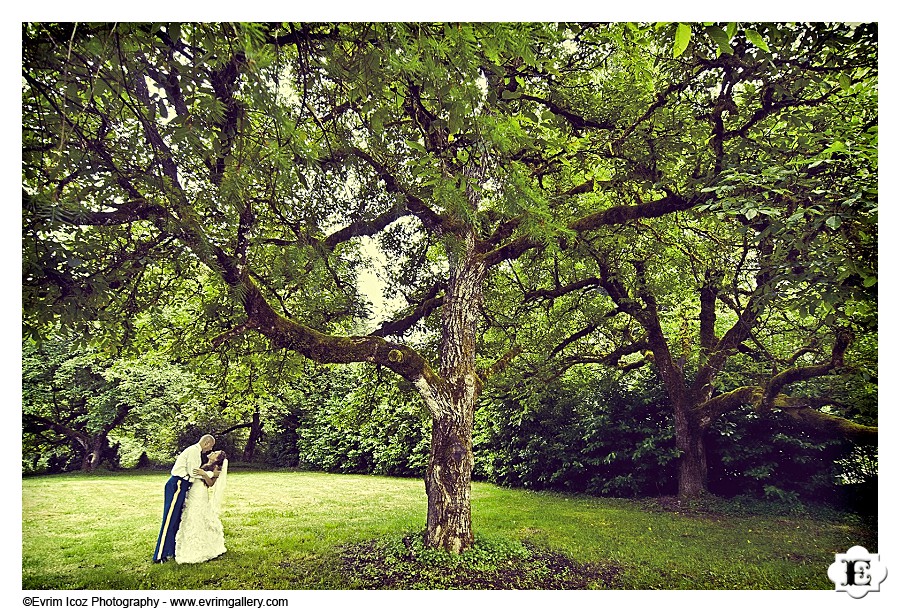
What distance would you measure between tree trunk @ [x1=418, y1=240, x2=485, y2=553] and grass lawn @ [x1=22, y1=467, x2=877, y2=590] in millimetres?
172

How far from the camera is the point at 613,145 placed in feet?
12.8

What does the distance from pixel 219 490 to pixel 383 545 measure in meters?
1.18

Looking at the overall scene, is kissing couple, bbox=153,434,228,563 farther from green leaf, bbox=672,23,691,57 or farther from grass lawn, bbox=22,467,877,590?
green leaf, bbox=672,23,691,57

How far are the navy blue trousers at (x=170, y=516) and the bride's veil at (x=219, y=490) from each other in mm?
171

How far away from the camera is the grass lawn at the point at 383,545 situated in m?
3.18

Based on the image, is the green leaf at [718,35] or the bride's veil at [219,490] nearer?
the green leaf at [718,35]

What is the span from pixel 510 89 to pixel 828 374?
3.12m

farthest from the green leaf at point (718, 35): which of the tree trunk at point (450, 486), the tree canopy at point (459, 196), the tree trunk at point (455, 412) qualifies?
the tree trunk at point (450, 486)

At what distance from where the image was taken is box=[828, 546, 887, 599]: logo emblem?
3186mm

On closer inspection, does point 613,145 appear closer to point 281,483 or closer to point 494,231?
point 494,231

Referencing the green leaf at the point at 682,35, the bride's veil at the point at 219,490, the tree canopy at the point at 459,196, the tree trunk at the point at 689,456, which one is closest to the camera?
the green leaf at the point at 682,35

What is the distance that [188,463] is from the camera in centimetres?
347

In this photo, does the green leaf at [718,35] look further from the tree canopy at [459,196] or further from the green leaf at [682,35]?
the tree canopy at [459,196]

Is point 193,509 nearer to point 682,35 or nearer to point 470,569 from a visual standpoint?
point 470,569
